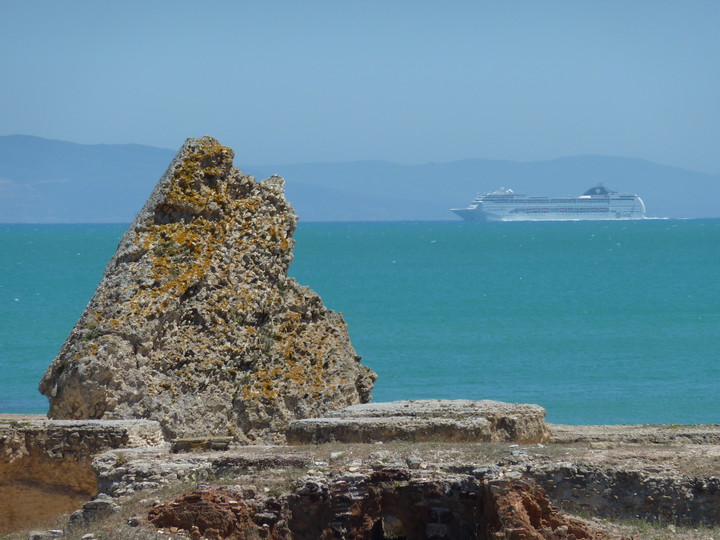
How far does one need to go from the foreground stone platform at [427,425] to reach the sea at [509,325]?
1870 centimetres

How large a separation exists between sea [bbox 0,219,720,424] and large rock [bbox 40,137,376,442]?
59.3ft

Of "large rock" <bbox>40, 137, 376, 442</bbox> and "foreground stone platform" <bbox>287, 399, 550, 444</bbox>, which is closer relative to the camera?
"foreground stone platform" <bbox>287, 399, 550, 444</bbox>

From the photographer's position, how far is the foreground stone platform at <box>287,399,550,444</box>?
1157cm

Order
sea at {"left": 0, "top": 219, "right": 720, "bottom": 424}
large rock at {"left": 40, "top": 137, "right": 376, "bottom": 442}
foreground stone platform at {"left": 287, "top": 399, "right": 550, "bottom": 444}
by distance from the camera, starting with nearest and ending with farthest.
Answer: foreground stone platform at {"left": 287, "top": 399, "right": 550, "bottom": 444}
large rock at {"left": 40, "top": 137, "right": 376, "bottom": 442}
sea at {"left": 0, "top": 219, "right": 720, "bottom": 424}

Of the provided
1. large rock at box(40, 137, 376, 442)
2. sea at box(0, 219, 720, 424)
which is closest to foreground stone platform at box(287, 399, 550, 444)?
large rock at box(40, 137, 376, 442)

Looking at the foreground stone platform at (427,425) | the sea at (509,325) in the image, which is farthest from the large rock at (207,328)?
the sea at (509,325)

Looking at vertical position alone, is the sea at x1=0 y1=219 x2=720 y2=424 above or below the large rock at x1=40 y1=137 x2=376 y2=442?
Result: below

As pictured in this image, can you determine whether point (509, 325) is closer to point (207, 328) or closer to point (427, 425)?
point (207, 328)

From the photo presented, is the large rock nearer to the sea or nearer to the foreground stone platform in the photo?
the foreground stone platform

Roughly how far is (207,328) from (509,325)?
4595cm

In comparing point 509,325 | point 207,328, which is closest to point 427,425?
point 207,328

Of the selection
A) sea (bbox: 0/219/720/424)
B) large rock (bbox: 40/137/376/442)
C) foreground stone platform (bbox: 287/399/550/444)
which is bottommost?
sea (bbox: 0/219/720/424)

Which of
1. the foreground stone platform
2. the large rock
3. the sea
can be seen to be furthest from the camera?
the sea

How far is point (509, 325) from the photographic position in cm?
5850
